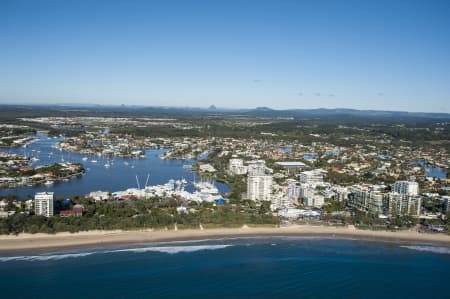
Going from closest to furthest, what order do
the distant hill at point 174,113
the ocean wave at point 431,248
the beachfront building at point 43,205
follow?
the ocean wave at point 431,248 → the beachfront building at point 43,205 → the distant hill at point 174,113

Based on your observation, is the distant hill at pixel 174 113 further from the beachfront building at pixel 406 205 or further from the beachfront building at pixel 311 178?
the beachfront building at pixel 406 205

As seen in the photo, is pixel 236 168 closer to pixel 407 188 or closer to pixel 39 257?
pixel 407 188

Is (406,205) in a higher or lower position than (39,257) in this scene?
higher

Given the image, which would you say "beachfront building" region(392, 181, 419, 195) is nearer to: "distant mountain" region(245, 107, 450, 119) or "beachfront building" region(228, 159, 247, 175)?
"beachfront building" region(228, 159, 247, 175)

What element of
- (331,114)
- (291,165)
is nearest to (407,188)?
(291,165)

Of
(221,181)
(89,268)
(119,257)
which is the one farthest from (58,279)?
(221,181)

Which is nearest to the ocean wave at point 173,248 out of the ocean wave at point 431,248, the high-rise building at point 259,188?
the high-rise building at point 259,188
